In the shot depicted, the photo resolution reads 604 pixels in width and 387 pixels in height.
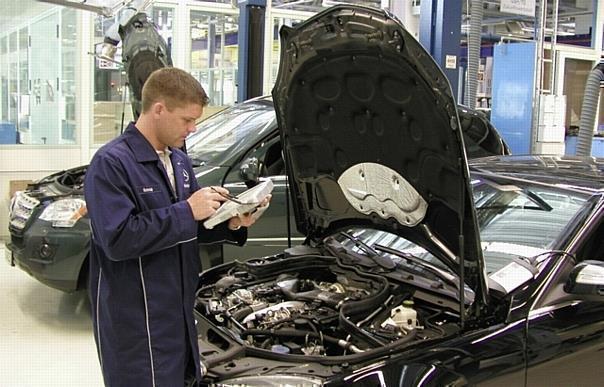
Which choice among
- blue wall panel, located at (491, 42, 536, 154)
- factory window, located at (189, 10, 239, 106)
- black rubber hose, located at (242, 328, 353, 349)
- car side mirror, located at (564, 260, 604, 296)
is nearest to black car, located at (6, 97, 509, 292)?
black rubber hose, located at (242, 328, 353, 349)

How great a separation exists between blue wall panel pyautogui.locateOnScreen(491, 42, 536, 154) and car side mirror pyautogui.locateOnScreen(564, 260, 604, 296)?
720 centimetres

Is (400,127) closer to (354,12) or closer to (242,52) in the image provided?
(354,12)

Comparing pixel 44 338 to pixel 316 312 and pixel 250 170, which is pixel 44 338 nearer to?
pixel 250 170

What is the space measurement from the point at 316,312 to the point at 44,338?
2657 millimetres

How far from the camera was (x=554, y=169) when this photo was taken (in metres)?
3.30

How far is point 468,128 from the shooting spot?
17.4 ft

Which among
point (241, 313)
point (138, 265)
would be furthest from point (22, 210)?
point (138, 265)

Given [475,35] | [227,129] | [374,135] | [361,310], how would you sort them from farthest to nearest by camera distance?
[475,35]
[227,129]
[374,135]
[361,310]

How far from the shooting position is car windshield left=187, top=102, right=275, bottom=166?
16.1 feet

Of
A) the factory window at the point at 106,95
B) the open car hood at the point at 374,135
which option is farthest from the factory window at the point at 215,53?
the open car hood at the point at 374,135

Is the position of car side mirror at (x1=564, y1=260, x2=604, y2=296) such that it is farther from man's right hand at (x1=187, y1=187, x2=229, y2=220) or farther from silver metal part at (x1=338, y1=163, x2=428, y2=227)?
man's right hand at (x1=187, y1=187, x2=229, y2=220)

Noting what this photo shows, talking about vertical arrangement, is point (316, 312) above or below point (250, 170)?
below

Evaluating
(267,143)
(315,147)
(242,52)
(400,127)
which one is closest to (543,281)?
(400,127)

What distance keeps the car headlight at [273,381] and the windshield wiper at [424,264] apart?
0.79 m
